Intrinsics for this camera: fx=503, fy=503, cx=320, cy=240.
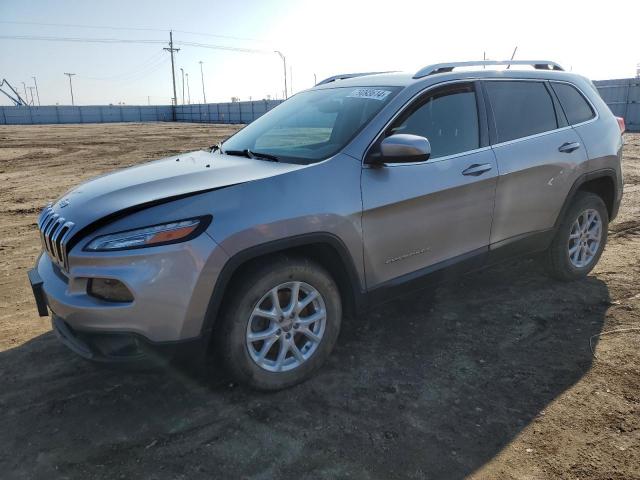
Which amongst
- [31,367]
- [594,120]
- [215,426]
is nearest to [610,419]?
[215,426]

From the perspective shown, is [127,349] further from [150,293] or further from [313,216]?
[313,216]

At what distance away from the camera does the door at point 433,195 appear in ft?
10.3

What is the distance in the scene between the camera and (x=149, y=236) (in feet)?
8.24

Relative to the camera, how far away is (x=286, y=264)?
9.41 ft

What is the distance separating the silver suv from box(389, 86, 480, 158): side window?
1cm

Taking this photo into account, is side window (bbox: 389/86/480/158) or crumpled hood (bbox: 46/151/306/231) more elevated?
side window (bbox: 389/86/480/158)

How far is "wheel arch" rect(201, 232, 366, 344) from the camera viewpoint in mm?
2648

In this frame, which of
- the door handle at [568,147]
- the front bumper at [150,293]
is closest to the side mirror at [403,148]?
the front bumper at [150,293]

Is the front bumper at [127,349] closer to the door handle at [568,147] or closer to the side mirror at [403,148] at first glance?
the side mirror at [403,148]

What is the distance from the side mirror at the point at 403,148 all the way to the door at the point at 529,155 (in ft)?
3.34

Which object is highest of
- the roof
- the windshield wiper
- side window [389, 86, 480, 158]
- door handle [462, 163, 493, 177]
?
the roof

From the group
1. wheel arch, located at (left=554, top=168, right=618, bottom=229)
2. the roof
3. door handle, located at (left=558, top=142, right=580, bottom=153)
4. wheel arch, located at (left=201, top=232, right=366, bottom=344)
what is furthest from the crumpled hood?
wheel arch, located at (left=554, top=168, right=618, bottom=229)

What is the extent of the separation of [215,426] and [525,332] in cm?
237

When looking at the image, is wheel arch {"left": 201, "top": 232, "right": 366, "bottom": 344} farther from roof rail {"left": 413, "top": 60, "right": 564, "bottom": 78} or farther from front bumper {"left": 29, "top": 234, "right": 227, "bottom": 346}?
roof rail {"left": 413, "top": 60, "right": 564, "bottom": 78}
